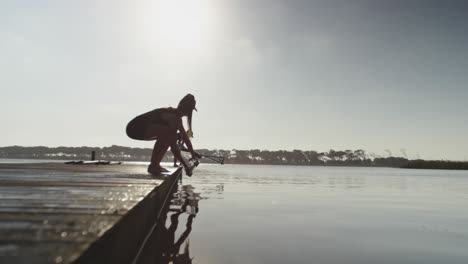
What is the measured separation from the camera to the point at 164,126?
8.42 meters

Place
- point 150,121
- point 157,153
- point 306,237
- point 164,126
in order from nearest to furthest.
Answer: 1. point 306,237
2. point 164,126
3. point 150,121
4. point 157,153

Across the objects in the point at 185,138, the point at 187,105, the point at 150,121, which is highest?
the point at 187,105

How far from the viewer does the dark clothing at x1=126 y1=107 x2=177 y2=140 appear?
8398mm

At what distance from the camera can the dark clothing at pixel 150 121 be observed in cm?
840

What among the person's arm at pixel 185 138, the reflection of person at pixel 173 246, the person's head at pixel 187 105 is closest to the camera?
the reflection of person at pixel 173 246

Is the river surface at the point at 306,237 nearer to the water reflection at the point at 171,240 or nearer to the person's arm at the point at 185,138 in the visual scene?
the water reflection at the point at 171,240

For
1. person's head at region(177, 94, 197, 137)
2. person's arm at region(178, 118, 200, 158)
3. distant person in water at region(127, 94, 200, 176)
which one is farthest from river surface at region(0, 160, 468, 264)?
person's head at region(177, 94, 197, 137)

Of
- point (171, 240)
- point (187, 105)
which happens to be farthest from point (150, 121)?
point (171, 240)

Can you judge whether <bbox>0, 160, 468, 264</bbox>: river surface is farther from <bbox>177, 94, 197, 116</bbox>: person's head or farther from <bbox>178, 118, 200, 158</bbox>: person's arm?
<bbox>177, 94, 197, 116</bbox>: person's head

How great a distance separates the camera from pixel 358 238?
7.26m

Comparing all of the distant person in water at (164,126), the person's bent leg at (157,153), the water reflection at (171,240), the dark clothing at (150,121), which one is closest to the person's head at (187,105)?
the distant person in water at (164,126)

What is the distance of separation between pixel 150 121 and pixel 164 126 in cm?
43

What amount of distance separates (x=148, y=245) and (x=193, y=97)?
420cm

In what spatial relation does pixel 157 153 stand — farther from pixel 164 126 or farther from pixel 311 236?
pixel 311 236
